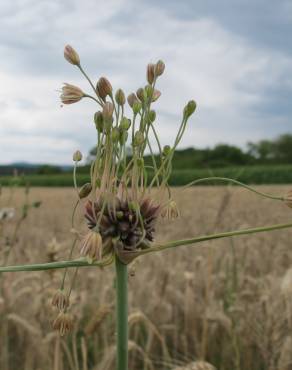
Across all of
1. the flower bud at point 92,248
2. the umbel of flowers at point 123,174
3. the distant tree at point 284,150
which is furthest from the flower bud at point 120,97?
the distant tree at point 284,150

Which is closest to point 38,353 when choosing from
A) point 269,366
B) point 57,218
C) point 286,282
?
point 269,366

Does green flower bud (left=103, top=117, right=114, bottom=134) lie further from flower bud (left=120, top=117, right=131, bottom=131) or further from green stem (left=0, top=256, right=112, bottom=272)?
green stem (left=0, top=256, right=112, bottom=272)

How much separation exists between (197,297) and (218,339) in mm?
529

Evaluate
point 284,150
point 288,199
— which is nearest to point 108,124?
point 288,199

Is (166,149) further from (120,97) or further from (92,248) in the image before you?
(92,248)

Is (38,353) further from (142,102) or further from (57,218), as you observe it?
(57,218)

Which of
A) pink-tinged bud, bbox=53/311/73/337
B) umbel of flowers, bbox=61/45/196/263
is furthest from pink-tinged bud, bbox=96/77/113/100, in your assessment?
pink-tinged bud, bbox=53/311/73/337

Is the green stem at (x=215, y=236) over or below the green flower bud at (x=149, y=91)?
below

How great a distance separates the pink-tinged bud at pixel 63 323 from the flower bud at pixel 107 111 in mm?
265

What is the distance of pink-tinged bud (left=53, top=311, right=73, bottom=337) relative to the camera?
691 mm

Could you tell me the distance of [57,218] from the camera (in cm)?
1214

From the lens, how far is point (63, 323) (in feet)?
2.31

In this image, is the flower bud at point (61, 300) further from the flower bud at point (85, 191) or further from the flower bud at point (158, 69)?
the flower bud at point (158, 69)

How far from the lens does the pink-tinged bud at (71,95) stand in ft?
2.29
